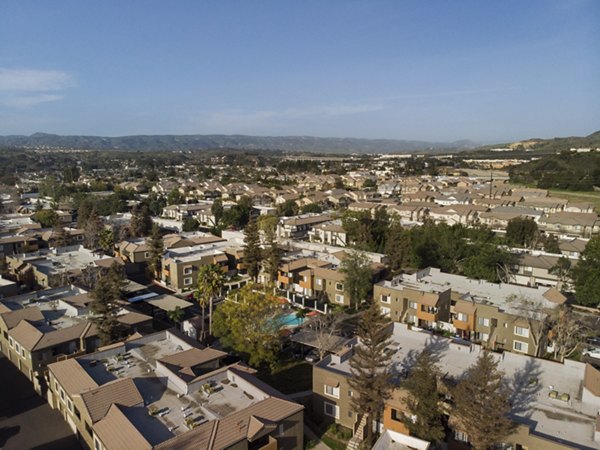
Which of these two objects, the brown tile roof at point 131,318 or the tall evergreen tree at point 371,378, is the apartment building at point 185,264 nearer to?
the brown tile roof at point 131,318

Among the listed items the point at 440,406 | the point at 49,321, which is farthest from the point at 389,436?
the point at 49,321

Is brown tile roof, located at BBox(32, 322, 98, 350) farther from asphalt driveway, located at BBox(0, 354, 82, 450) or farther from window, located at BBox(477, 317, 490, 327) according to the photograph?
window, located at BBox(477, 317, 490, 327)

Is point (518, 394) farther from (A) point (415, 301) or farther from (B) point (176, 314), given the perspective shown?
(B) point (176, 314)

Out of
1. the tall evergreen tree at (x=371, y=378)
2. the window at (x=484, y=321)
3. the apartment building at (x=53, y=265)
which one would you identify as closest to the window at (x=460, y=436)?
the tall evergreen tree at (x=371, y=378)

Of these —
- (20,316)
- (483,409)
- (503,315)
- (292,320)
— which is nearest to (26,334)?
(20,316)

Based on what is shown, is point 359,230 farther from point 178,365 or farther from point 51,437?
point 51,437

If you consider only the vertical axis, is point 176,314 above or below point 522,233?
below

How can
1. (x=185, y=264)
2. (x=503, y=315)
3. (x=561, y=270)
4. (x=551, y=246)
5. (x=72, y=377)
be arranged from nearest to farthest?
(x=72, y=377)
(x=503, y=315)
(x=561, y=270)
(x=185, y=264)
(x=551, y=246)
